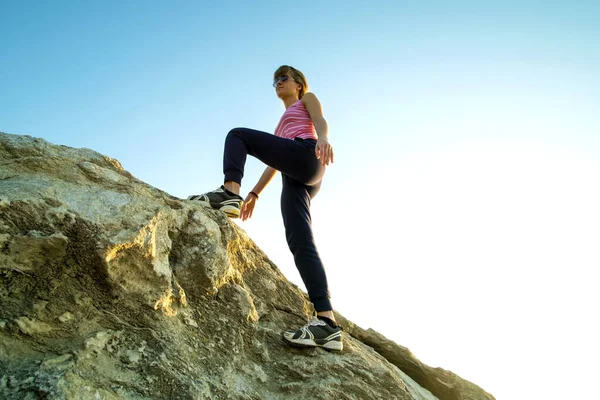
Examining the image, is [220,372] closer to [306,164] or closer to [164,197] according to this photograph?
[164,197]

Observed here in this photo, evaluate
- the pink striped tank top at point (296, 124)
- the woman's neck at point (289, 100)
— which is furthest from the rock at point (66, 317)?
the woman's neck at point (289, 100)

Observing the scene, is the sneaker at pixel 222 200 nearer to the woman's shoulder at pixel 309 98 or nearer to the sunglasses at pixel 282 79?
the woman's shoulder at pixel 309 98

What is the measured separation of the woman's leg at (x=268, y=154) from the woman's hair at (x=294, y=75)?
4.42 ft

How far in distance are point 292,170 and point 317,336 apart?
1.73 m

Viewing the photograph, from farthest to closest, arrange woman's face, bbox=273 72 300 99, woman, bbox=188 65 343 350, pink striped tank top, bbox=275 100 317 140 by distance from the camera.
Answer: woman's face, bbox=273 72 300 99 < pink striped tank top, bbox=275 100 317 140 < woman, bbox=188 65 343 350

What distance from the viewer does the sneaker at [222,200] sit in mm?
4488

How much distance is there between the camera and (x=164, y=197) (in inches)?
164

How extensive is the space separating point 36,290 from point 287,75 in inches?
154

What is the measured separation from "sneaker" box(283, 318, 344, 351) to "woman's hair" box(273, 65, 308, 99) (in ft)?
10.1

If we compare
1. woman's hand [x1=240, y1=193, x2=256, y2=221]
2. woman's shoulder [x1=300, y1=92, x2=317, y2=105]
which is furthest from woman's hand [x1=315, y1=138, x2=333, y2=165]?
woman's hand [x1=240, y1=193, x2=256, y2=221]

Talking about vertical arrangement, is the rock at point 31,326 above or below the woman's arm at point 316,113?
below

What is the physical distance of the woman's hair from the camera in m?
5.68

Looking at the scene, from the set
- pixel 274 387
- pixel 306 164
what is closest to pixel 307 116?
pixel 306 164

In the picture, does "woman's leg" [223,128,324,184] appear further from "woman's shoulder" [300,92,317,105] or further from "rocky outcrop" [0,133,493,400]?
"woman's shoulder" [300,92,317,105]
